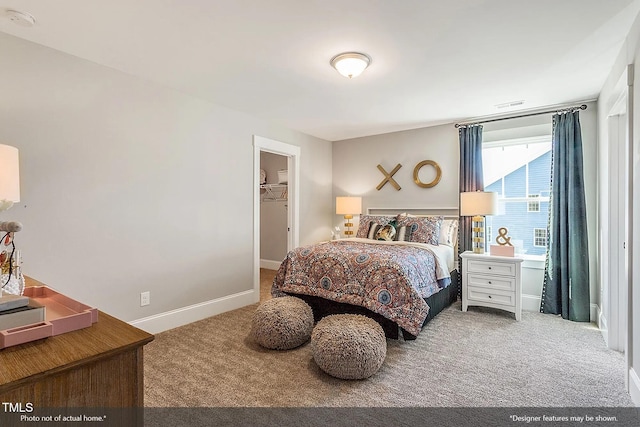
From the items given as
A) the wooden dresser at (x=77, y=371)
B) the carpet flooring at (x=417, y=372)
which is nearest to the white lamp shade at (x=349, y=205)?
the carpet flooring at (x=417, y=372)

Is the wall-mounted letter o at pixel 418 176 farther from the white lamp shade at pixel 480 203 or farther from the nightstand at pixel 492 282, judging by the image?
the nightstand at pixel 492 282

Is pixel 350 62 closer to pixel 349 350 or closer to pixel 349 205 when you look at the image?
pixel 349 350

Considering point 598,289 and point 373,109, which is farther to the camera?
point 373,109

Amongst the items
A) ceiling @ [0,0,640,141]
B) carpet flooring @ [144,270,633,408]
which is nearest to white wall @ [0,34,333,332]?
ceiling @ [0,0,640,141]

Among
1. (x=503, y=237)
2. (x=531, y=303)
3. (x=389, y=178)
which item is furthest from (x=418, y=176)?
(x=531, y=303)

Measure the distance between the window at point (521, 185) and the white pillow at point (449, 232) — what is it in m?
0.45

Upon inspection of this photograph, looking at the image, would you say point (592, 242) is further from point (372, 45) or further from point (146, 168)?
point (146, 168)

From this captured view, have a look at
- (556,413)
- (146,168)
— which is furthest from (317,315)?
(146,168)

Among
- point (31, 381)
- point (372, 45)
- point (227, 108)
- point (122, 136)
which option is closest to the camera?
point (31, 381)

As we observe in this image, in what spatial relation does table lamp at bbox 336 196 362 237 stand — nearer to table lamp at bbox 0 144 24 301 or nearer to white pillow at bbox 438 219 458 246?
white pillow at bbox 438 219 458 246

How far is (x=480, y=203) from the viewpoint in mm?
3730

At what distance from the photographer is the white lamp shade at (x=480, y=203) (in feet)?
12.1

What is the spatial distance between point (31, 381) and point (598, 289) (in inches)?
175

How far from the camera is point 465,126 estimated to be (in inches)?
166
